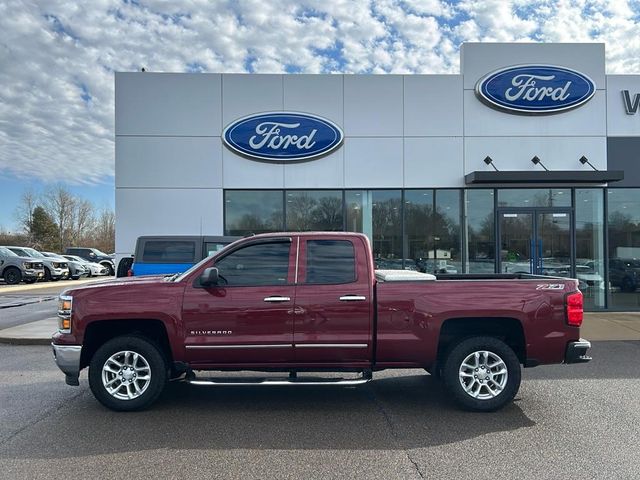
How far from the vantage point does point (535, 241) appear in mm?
13719

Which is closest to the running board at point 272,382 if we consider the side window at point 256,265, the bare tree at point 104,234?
the side window at point 256,265

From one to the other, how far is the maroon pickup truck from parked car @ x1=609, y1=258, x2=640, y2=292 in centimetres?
976

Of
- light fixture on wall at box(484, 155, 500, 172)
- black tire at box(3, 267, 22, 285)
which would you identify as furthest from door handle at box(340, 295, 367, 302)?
black tire at box(3, 267, 22, 285)

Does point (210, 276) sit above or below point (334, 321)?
above

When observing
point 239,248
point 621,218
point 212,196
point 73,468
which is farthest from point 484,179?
point 73,468

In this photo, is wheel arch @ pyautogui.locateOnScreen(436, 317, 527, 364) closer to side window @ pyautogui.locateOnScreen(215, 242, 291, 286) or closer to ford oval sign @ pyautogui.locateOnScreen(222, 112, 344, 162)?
side window @ pyautogui.locateOnScreen(215, 242, 291, 286)

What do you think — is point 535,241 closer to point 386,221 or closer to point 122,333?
point 386,221

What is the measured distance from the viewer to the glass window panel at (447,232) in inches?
543

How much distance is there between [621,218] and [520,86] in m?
4.49

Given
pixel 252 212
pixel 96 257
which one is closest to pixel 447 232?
pixel 252 212

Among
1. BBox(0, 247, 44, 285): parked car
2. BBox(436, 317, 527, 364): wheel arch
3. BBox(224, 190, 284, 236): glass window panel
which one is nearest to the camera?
BBox(436, 317, 527, 364): wheel arch

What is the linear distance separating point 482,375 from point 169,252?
727 centimetres

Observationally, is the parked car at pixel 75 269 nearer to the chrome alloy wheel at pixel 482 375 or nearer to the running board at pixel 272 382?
the running board at pixel 272 382

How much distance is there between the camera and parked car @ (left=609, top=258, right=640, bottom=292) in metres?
14.2
